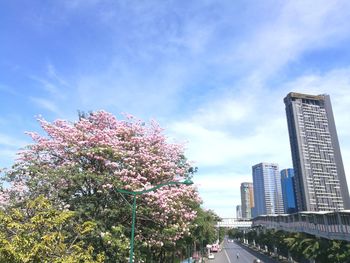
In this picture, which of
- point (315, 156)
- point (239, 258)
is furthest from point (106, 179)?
point (315, 156)

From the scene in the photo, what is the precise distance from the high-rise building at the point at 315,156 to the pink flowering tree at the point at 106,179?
13476cm

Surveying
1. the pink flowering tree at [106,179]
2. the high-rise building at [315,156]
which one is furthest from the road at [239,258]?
the high-rise building at [315,156]

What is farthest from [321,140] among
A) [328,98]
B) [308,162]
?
[328,98]

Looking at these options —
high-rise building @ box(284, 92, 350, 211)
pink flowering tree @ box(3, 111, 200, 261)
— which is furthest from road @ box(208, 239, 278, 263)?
high-rise building @ box(284, 92, 350, 211)

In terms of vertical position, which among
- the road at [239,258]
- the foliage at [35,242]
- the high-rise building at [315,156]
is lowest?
the foliage at [35,242]

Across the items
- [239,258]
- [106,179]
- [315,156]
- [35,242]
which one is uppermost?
[315,156]

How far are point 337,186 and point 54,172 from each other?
6092 inches

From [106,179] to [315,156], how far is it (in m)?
144

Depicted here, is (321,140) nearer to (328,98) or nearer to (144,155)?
(328,98)

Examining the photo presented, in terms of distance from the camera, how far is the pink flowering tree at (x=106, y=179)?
2053cm

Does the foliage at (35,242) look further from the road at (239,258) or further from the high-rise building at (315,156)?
the high-rise building at (315,156)

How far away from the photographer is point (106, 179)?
2105 cm

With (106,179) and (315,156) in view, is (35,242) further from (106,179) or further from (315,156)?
(315,156)

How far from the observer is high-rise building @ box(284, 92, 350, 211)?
146 m
